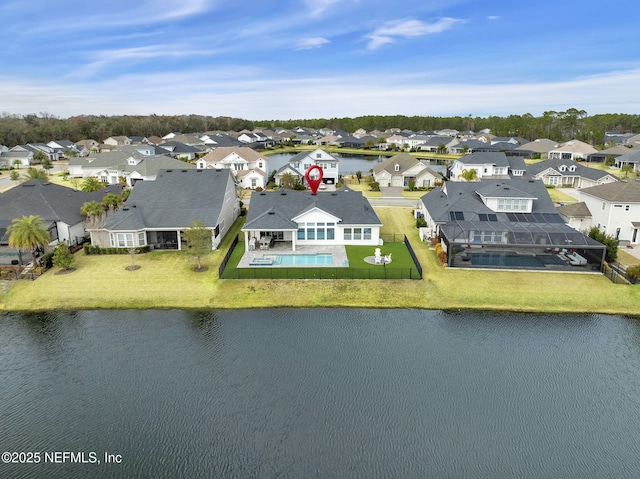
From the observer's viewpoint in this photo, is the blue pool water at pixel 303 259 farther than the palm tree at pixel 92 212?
No

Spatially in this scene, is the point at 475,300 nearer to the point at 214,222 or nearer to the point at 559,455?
Answer: the point at 559,455

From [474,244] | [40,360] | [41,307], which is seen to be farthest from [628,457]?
[41,307]

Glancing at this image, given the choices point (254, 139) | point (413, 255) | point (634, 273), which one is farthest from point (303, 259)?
point (254, 139)

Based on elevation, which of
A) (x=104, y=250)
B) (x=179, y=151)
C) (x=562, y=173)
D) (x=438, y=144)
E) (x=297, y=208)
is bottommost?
(x=104, y=250)

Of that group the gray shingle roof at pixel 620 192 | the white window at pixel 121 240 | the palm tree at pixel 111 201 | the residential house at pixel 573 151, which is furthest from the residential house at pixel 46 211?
the residential house at pixel 573 151

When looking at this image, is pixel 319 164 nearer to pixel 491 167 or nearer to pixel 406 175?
pixel 406 175

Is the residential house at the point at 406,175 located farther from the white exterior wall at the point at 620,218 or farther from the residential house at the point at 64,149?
→ the residential house at the point at 64,149
